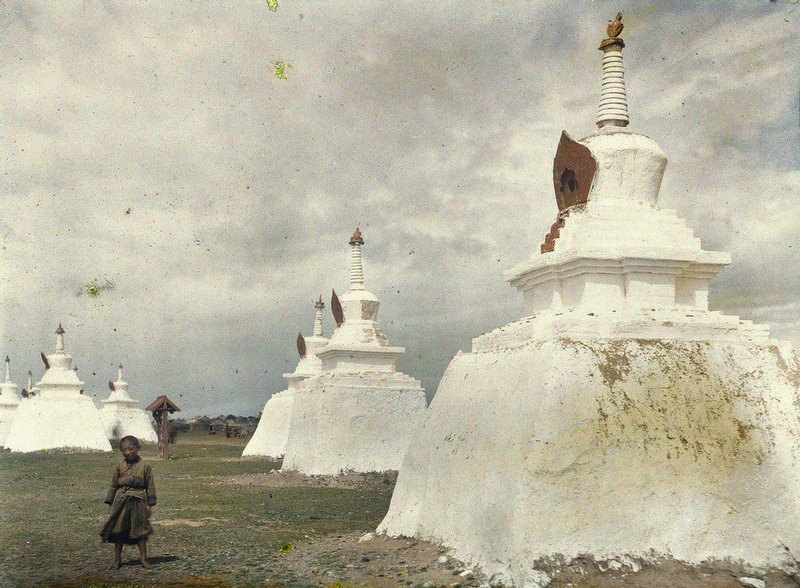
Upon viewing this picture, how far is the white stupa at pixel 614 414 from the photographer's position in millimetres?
8406

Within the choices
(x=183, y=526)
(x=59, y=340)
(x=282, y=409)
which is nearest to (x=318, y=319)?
(x=282, y=409)

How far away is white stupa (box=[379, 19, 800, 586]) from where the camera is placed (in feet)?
27.6

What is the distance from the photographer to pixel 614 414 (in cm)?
876

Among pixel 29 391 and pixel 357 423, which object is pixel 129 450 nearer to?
pixel 357 423

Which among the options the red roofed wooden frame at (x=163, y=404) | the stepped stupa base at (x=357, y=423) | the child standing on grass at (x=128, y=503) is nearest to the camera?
the child standing on grass at (x=128, y=503)

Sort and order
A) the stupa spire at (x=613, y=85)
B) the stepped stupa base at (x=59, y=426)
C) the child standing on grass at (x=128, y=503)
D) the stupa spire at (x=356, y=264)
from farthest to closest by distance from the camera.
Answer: the stepped stupa base at (x=59, y=426), the stupa spire at (x=356, y=264), the stupa spire at (x=613, y=85), the child standing on grass at (x=128, y=503)

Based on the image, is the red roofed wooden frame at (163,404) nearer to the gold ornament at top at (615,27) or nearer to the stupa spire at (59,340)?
the stupa spire at (59,340)

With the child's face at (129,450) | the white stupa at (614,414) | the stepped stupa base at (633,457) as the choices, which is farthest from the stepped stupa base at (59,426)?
the stepped stupa base at (633,457)

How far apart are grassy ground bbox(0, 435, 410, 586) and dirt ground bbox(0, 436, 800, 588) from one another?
23 mm

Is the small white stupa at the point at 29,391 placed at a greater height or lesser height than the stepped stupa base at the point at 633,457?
greater

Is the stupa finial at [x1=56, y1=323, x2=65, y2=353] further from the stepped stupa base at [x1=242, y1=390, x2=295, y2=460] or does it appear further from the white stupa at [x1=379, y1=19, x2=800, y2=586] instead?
the white stupa at [x1=379, y1=19, x2=800, y2=586]

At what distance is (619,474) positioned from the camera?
27.9 feet

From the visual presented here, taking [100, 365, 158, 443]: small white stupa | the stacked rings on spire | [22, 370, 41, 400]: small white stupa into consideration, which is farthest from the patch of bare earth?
[22, 370, 41, 400]: small white stupa

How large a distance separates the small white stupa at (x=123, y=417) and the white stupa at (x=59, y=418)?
9639 mm
